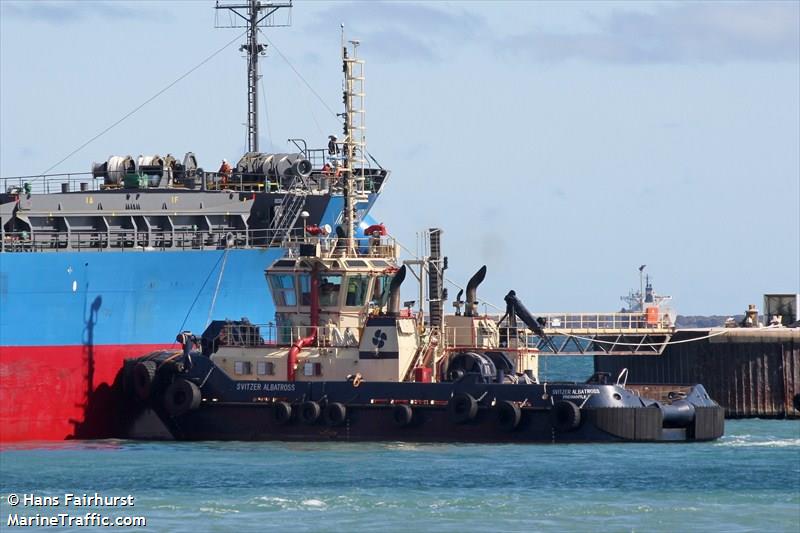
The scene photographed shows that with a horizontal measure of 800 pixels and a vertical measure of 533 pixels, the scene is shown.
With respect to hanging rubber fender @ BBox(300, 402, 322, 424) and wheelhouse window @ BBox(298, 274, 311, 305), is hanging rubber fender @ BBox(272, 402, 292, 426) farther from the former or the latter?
wheelhouse window @ BBox(298, 274, 311, 305)

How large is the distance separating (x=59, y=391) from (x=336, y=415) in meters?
6.76

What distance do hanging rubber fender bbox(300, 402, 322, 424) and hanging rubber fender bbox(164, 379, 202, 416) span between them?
2490mm

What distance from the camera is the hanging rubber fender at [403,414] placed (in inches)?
1622

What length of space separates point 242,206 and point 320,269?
243 inches

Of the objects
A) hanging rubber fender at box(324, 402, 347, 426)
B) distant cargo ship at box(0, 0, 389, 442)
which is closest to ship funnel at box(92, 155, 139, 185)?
distant cargo ship at box(0, 0, 389, 442)

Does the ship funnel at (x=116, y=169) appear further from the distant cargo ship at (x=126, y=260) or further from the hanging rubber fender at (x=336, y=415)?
the hanging rubber fender at (x=336, y=415)

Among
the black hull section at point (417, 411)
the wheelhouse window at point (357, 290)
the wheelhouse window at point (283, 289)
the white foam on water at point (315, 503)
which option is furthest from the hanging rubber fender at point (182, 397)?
the white foam on water at point (315, 503)

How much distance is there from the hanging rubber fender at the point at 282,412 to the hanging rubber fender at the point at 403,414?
7.58 ft

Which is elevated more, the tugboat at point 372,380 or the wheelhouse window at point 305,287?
the wheelhouse window at point 305,287

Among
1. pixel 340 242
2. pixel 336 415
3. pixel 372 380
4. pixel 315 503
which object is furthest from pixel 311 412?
pixel 315 503

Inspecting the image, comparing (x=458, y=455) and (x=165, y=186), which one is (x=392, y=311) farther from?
(x=165, y=186)

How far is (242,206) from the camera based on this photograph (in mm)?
48406

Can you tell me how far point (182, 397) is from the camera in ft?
140

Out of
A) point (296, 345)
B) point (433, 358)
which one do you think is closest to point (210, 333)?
point (296, 345)
